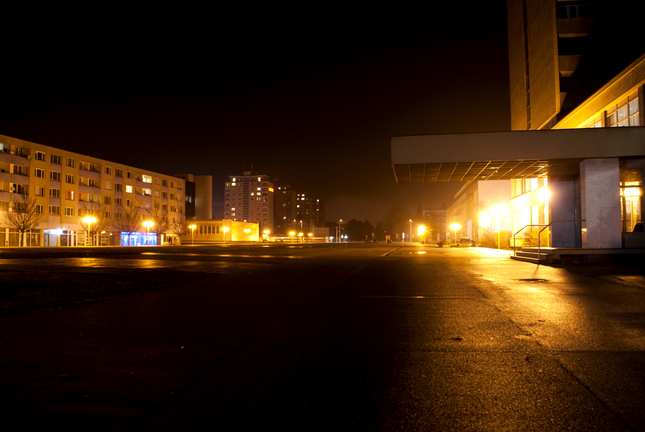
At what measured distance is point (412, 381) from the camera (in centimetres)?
386

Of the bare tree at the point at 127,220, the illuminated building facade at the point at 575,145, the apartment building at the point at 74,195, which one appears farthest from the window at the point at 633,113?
the bare tree at the point at 127,220

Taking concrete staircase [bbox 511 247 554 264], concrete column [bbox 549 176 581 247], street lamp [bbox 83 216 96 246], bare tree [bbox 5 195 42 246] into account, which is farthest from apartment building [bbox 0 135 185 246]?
concrete column [bbox 549 176 581 247]

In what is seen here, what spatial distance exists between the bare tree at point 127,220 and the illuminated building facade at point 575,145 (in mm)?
62863

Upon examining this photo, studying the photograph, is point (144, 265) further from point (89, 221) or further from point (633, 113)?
point (89, 221)

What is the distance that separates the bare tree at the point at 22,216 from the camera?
2158 inches

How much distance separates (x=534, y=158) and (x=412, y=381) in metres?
20.6

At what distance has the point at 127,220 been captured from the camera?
2906 inches

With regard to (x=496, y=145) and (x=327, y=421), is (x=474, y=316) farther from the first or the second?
(x=496, y=145)

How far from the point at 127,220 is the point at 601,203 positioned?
7348 cm

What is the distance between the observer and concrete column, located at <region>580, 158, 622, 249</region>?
1945 centimetres

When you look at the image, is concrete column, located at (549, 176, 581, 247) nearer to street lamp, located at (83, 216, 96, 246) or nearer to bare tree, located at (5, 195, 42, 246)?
bare tree, located at (5, 195, 42, 246)

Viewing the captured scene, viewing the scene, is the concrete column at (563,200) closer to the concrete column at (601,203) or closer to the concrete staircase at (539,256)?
the concrete staircase at (539,256)

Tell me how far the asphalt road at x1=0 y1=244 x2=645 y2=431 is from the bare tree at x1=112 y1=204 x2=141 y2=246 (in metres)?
72.5

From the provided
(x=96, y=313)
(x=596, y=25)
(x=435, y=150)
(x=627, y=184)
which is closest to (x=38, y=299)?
(x=96, y=313)
